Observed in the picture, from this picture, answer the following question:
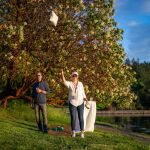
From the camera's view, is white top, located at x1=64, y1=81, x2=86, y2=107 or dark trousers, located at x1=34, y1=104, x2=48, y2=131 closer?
white top, located at x1=64, y1=81, x2=86, y2=107

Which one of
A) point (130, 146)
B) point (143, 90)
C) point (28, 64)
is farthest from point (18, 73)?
point (143, 90)

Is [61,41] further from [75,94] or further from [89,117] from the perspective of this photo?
[75,94]

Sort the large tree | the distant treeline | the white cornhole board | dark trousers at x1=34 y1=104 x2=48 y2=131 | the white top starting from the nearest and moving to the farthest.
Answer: the white top, dark trousers at x1=34 y1=104 x2=48 y2=131, the white cornhole board, the large tree, the distant treeline

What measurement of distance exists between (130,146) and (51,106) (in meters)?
13.7

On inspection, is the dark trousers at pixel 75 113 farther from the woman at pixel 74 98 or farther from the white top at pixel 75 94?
the white top at pixel 75 94

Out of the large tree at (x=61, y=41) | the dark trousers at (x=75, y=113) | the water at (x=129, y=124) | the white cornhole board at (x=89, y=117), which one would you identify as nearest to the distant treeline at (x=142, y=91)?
the water at (x=129, y=124)

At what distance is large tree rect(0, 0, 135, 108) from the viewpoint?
68.4ft

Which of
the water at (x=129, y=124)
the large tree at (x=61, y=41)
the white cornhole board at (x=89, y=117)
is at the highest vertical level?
the large tree at (x=61, y=41)

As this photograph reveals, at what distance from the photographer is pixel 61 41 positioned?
69.7ft

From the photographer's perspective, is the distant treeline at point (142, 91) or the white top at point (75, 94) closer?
the white top at point (75, 94)

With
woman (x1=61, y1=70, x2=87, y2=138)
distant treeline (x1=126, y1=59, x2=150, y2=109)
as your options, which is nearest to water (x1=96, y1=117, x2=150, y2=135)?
woman (x1=61, y1=70, x2=87, y2=138)

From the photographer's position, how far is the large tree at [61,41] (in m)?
20.9

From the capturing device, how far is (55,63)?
21125 mm

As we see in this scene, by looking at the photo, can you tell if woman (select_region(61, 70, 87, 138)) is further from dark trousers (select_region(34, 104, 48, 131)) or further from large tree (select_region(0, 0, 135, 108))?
large tree (select_region(0, 0, 135, 108))
